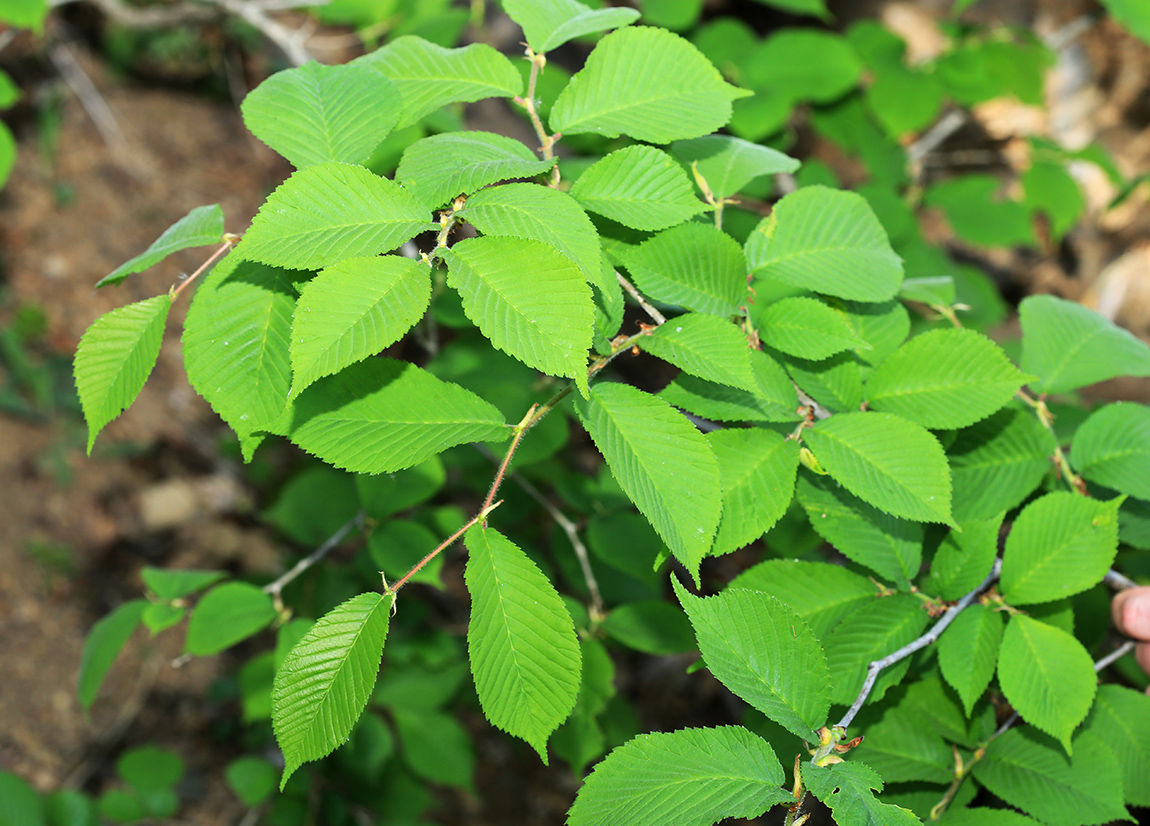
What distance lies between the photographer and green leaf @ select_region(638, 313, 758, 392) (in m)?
0.83

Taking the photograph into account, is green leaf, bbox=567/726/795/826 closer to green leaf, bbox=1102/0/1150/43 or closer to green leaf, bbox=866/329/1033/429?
green leaf, bbox=866/329/1033/429

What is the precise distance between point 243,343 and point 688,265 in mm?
544

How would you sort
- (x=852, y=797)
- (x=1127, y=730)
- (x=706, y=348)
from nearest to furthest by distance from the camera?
(x=852, y=797)
(x=706, y=348)
(x=1127, y=730)

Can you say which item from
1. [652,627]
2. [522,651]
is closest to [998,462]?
[652,627]

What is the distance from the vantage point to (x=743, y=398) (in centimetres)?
94

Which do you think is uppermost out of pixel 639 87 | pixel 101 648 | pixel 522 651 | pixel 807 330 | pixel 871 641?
pixel 639 87

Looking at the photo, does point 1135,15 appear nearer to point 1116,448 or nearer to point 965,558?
point 1116,448

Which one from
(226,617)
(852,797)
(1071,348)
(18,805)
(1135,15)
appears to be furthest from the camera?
(1135,15)

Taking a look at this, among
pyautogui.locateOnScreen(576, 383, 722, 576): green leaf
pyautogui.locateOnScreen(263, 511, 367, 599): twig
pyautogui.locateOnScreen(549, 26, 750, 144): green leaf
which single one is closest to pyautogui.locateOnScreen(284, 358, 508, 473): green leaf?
pyautogui.locateOnScreen(576, 383, 722, 576): green leaf

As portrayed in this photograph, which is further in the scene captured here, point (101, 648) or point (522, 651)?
point (101, 648)

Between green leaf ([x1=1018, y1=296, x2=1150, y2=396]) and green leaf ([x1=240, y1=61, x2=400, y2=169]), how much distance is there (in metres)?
1.00

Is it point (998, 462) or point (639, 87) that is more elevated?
point (639, 87)

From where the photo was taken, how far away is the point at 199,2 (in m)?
2.39

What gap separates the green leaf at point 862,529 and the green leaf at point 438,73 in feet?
2.16
